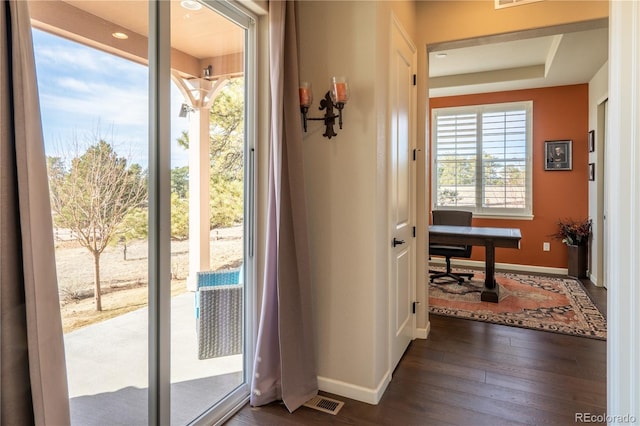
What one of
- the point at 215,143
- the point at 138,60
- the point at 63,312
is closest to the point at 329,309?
the point at 215,143

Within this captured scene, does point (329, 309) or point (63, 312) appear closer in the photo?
point (63, 312)

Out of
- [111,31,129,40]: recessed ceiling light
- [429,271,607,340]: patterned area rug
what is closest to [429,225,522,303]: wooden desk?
[429,271,607,340]: patterned area rug

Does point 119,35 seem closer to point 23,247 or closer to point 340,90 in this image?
point 23,247

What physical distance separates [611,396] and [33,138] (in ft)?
7.71

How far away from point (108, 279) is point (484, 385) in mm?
2333

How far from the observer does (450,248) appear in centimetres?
469

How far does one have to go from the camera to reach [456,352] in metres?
2.84

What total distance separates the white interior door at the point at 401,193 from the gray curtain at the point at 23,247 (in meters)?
1.84

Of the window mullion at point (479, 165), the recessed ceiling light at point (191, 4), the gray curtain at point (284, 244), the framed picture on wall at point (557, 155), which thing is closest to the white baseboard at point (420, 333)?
the gray curtain at point (284, 244)

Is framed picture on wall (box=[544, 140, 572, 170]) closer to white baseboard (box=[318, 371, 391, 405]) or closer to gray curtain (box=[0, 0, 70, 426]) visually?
white baseboard (box=[318, 371, 391, 405])

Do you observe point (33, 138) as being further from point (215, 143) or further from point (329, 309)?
point (329, 309)

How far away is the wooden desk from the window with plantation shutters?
1.64 m

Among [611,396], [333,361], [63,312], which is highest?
[63,312]

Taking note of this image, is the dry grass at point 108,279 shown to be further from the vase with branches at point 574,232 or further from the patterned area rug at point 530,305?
the vase with branches at point 574,232
